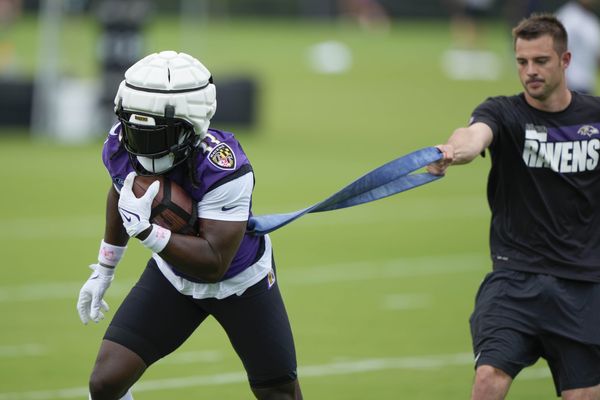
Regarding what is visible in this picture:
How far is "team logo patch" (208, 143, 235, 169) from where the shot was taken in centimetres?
553

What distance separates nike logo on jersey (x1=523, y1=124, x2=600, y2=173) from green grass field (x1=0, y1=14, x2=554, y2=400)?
238cm

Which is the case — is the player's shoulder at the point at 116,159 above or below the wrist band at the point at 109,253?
above

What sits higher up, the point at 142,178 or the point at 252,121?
the point at 142,178

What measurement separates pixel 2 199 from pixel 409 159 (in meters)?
10.2

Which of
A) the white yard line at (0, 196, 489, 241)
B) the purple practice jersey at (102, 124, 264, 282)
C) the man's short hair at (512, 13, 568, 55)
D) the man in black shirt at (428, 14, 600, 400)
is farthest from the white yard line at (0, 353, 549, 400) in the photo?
the white yard line at (0, 196, 489, 241)

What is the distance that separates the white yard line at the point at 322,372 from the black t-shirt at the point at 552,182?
2.58 metres

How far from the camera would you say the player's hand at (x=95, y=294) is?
6047 mm

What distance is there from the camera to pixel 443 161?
219 inches

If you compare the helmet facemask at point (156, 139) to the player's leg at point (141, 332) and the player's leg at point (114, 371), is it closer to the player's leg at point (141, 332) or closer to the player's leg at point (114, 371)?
the player's leg at point (141, 332)

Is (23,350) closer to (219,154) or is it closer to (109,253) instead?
(109,253)

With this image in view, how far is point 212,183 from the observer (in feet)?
18.0

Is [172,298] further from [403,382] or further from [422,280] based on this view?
[422,280]

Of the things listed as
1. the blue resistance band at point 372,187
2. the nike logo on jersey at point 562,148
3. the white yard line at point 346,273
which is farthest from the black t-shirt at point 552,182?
the white yard line at point 346,273

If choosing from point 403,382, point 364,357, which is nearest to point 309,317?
point 364,357
